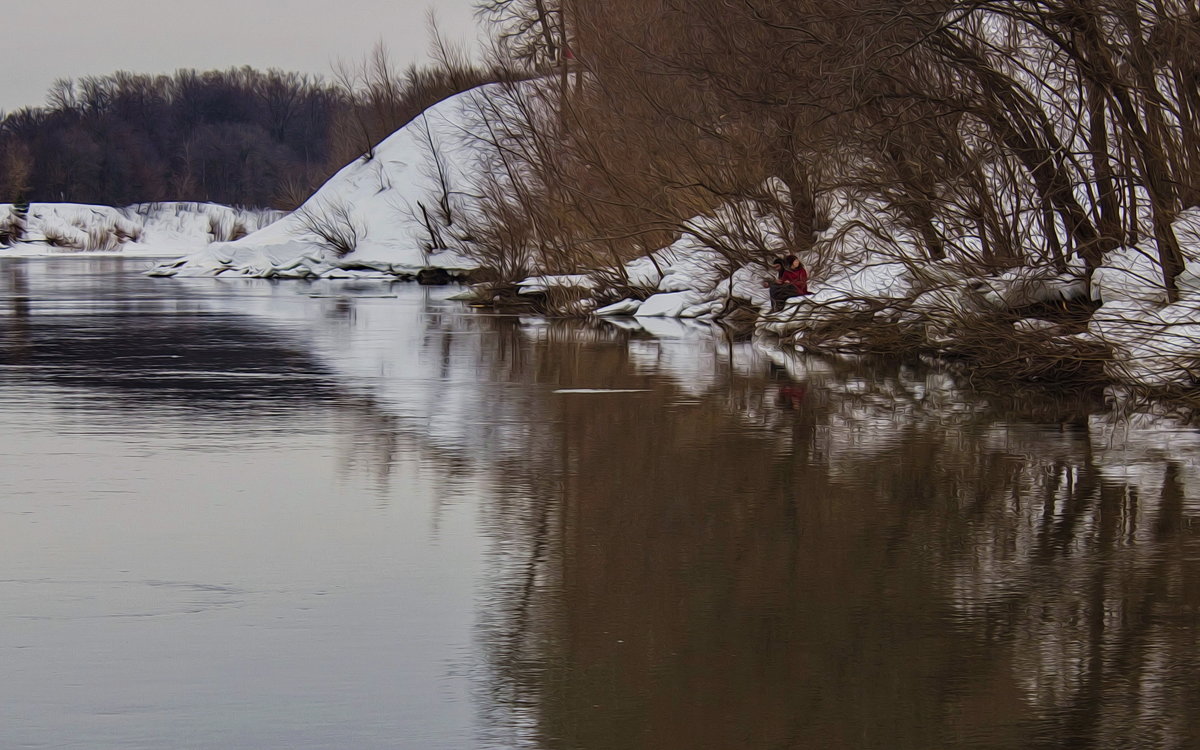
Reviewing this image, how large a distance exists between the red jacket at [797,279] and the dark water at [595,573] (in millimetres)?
10408

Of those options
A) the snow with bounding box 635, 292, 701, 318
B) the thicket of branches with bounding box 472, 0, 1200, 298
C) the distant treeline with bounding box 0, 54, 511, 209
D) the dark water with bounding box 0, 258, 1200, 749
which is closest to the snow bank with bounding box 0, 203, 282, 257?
the distant treeline with bounding box 0, 54, 511, 209

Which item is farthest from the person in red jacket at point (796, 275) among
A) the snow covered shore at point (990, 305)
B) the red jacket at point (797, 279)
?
the snow covered shore at point (990, 305)

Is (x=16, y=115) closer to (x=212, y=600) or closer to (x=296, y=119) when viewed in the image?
(x=296, y=119)

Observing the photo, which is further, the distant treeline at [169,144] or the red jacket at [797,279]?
the distant treeline at [169,144]

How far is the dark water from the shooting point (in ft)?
16.5

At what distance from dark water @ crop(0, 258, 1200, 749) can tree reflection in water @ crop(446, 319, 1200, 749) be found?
0.9 inches

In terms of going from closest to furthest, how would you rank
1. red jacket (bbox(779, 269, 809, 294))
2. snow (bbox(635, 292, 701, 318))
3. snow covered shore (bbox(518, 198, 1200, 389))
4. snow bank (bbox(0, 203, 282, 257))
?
1. snow covered shore (bbox(518, 198, 1200, 389))
2. red jacket (bbox(779, 269, 809, 294))
3. snow (bbox(635, 292, 701, 318))
4. snow bank (bbox(0, 203, 282, 257))

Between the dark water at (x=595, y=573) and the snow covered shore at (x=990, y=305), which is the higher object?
the snow covered shore at (x=990, y=305)

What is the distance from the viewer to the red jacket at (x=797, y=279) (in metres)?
25.5

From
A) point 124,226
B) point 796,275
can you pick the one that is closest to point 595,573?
point 796,275

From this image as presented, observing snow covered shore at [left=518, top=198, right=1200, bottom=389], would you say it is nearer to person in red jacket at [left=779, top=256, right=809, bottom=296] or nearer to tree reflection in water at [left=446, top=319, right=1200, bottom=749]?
person in red jacket at [left=779, top=256, right=809, bottom=296]

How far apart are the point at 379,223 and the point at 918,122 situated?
48.1m

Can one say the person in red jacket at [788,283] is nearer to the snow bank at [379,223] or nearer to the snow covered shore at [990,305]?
the snow covered shore at [990,305]

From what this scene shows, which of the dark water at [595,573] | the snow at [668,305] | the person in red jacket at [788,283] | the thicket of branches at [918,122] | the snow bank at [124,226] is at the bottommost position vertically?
the dark water at [595,573]
